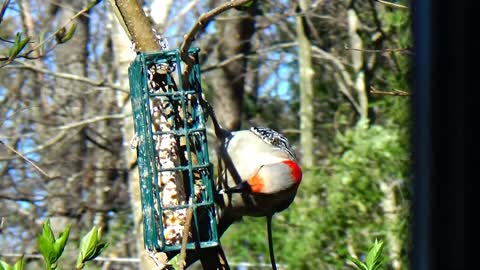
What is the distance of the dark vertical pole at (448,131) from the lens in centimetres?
84

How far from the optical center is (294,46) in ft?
34.5

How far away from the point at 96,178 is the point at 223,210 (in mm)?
7158

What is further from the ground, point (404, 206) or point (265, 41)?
point (265, 41)

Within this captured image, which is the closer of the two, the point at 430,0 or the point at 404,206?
the point at 430,0

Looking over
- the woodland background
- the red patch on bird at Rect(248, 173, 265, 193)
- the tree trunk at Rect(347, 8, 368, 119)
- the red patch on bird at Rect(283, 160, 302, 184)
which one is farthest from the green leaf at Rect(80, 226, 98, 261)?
the tree trunk at Rect(347, 8, 368, 119)

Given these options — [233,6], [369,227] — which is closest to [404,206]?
[369,227]

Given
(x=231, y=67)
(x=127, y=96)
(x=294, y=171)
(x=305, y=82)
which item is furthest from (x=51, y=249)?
(x=231, y=67)

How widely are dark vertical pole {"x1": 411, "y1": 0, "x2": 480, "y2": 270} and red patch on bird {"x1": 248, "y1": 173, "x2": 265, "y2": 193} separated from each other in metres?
2.61

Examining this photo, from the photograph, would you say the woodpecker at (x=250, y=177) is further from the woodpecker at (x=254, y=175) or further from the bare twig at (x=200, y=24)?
the bare twig at (x=200, y=24)

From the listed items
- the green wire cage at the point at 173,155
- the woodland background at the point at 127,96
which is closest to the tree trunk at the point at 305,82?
the woodland background at the point at 127,96

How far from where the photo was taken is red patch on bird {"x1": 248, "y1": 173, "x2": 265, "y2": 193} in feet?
11.4

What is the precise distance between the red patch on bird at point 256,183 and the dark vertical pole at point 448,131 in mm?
2610

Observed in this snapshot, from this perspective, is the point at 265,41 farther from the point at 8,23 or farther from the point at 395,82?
the point at 395,82

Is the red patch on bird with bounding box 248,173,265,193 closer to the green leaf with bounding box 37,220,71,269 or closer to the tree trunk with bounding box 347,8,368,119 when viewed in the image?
the green leaf with bounding box 37,220,71,269
